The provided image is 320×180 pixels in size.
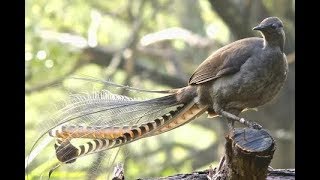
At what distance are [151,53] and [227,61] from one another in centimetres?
55

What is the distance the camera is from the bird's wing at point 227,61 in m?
1.79

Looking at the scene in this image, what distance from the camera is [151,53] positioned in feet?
7.60

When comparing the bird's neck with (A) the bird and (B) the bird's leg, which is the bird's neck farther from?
(B) the bird's leg

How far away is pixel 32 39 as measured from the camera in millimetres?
2385

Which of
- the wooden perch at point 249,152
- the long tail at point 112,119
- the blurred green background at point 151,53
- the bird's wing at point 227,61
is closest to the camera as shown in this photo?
the wooden perch at point 249,152

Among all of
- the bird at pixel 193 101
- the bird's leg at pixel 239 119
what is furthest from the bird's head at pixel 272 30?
the bird's leg at pixel 239 119

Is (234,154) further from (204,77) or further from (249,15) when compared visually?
(249,15)

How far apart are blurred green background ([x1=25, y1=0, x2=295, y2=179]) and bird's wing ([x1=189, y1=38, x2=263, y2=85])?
25cm

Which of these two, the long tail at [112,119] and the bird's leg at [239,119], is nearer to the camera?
the bird's leg at [239,119]

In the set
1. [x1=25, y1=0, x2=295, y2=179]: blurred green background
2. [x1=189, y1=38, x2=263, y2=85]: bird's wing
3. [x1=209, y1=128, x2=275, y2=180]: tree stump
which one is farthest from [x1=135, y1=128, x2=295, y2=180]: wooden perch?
[x1=25, y1=0, x2=295, y2=179]: blurred green background

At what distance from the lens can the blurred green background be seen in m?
2.14

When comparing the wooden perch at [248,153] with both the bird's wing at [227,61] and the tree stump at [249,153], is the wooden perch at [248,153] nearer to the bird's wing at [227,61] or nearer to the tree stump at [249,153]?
the tree stump at [249,153]

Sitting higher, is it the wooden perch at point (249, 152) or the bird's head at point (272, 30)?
the bird's head at point (272, 30)

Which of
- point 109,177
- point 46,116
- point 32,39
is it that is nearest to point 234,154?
point 109,177
